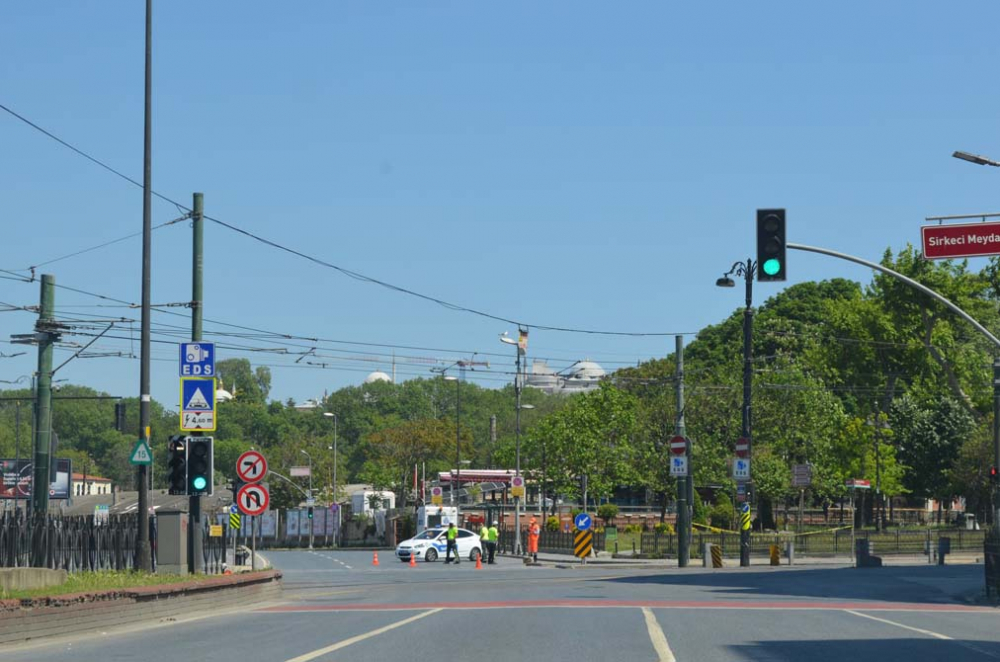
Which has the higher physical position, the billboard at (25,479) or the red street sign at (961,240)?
the red street sign at (961,240)

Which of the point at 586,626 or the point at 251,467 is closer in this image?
the point at 586,626

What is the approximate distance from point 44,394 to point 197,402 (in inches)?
324

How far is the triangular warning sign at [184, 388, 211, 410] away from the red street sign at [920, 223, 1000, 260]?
14.6m

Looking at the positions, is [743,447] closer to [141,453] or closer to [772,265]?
[772,265]

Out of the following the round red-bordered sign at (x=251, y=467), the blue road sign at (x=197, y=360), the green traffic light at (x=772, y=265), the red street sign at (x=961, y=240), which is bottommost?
the round red-bordered sign at (x=251, y=467)

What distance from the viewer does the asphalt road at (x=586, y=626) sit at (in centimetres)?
1464

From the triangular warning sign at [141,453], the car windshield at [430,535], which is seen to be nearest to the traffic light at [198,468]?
the triangular warning sign at [141,453]

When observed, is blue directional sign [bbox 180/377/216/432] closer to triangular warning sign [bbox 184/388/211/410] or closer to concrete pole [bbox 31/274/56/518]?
triangular warning sign [bbox 184/388/211/410]

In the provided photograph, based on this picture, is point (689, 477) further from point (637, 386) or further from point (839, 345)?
point (637, 386)

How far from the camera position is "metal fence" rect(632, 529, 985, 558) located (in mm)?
55000

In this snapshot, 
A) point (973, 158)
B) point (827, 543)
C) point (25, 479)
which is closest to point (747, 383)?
point (827, 543)

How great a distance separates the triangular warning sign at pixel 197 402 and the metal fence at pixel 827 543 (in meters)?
31.8

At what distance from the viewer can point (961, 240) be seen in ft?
82.7

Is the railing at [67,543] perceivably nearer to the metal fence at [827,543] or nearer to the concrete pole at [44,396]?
the concrete pole at [44,396]
